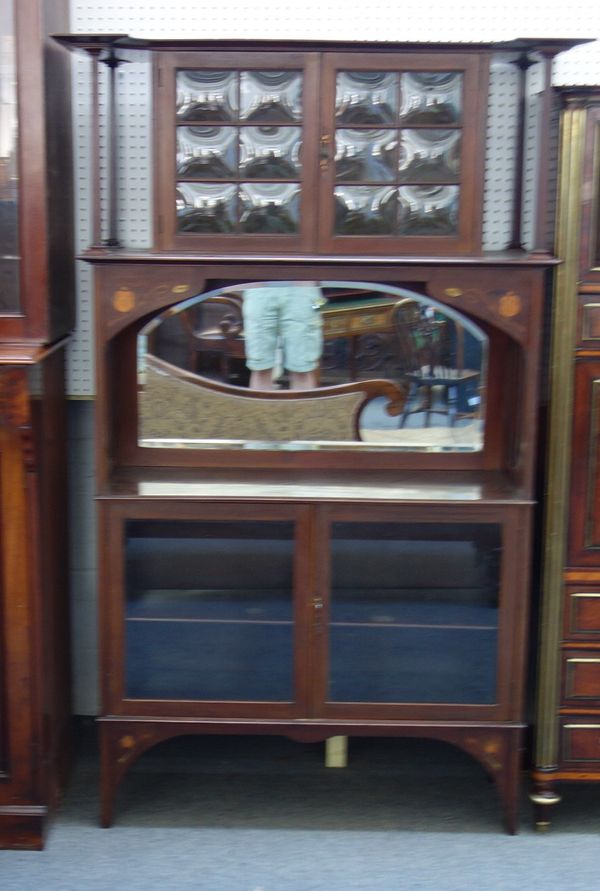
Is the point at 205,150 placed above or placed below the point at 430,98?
below

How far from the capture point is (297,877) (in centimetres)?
274

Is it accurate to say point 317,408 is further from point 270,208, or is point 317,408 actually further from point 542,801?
point 542,801

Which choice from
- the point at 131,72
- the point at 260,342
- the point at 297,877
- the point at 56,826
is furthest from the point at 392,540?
the point at 131,72

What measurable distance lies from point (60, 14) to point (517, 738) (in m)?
2.33

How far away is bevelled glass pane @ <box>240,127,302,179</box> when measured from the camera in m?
2.74

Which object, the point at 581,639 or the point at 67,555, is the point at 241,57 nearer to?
the point at 67,555

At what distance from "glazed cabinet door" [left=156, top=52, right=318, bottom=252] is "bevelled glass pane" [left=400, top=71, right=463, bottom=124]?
0.81 feet

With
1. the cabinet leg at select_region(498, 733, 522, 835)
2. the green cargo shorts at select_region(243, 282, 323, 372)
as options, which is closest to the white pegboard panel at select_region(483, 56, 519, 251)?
the green cargo shorts at select_region(243, 282, 323, 372)

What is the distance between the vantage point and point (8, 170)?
2.73 metres

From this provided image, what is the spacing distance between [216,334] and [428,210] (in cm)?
73

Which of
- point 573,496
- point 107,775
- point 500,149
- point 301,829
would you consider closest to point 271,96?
point 500,149

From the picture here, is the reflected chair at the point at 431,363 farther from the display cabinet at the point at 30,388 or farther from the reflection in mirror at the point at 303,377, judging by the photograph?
the display cabinet at the point at 30,388

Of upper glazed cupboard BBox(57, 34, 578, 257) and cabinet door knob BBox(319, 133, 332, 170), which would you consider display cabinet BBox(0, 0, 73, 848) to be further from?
cabinet door knob BBox(319, 133, 332, 170)

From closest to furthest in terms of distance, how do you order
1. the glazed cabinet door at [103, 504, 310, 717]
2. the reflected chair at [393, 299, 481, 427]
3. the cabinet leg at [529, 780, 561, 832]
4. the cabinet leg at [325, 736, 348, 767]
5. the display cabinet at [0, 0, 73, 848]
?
1. the display cabinet at [0, 0, 73, 848]
2. the glazed cabinet door at [103, 504, 310, 717]
3. the cabinet leg at [529, 780, 561, 832]
4. the reflected chair at [393, 299, 481, 427]
5. the cabinet leg at [325, 736, 348, 767]
